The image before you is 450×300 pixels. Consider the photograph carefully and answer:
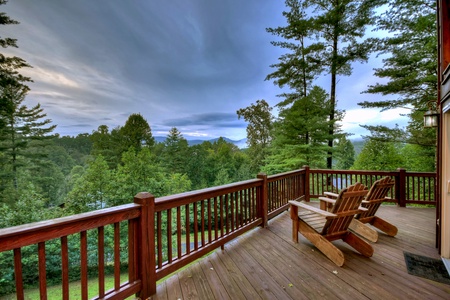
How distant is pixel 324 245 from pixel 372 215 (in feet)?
5.08

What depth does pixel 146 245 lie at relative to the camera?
1953 millimetres

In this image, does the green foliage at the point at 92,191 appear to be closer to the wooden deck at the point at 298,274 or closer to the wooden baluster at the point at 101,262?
the wooden deck at the point at 298,274

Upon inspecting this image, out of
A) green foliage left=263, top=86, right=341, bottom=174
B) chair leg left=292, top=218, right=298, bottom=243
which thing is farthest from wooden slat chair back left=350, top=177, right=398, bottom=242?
green foliage left=263, top=86, right=341, bottom=174

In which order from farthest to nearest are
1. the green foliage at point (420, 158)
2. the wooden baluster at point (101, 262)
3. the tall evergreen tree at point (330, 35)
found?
the tall evergreen tree at point (330, 35)
the green foliage at point (420, 158)
the wooden baluster at point (101, 262)

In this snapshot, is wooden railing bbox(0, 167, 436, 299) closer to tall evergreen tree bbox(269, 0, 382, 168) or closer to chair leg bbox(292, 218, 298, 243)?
chair leg bbox(292, 218, 298, 243)

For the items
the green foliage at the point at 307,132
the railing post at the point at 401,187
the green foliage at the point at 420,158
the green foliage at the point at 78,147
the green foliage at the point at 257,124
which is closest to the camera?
the railing post at the point at 401,187

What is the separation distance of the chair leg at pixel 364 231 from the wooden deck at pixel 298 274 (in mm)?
120

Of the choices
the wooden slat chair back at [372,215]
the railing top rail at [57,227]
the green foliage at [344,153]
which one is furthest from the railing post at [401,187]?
the railing top rail at [57,227]

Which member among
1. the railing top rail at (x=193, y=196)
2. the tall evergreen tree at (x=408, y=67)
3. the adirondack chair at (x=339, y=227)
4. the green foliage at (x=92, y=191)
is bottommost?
the green foliage at (x=92, y=191)

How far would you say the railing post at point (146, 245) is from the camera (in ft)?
6.35

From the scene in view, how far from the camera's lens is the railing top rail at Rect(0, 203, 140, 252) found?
1.23m

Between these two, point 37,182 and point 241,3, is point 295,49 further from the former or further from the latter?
point 37,182

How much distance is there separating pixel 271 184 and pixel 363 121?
6950 millimetres

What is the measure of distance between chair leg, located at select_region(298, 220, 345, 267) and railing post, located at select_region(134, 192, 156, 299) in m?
2.16
